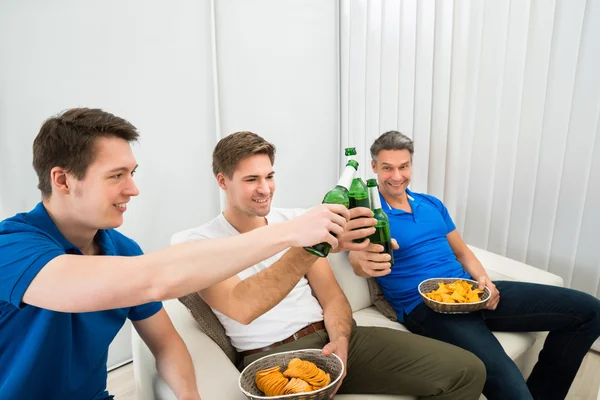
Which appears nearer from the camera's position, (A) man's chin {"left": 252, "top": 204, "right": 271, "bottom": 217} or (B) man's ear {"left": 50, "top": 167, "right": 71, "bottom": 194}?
(B) man's ear {"left": 50, "top": 167, "right": 71, "bottom": 194}

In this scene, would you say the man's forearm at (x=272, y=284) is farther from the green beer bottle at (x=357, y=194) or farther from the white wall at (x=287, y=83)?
the white wall at (x=287, y=83)

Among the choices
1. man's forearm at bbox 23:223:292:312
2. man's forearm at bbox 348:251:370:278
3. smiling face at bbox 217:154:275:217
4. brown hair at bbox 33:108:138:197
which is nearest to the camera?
man's forearm at bbox 23:223:292:312

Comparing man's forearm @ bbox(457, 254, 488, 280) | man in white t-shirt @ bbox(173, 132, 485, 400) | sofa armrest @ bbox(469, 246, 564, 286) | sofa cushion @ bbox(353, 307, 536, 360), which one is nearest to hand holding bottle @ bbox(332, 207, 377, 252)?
man in white t-shirt @ bbox(173, 132, 485, 400)

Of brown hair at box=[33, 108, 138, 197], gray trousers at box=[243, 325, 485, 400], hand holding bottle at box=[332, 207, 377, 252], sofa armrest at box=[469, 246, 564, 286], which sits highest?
brown hair at box=[33, 108, 138, 197]

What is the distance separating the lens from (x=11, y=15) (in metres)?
1.83

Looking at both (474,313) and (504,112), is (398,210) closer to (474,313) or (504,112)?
(474,313)

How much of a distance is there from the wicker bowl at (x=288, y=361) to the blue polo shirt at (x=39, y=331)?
1.25ft

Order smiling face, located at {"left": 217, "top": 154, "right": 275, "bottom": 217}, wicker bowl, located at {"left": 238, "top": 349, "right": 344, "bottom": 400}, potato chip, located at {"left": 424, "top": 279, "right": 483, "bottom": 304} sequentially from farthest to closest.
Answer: potato chip, located at {"left": 424, "top": 279, "right": 483, "bottom": 304} → smiling face, located at {"left": 217, "top": 154, "right": 275, "bottom": 217} → wicker bowl, located at {"left": 238, "top": 349, "right": 344, "bottom": 400}

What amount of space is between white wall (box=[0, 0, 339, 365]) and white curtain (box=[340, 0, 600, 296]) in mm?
533

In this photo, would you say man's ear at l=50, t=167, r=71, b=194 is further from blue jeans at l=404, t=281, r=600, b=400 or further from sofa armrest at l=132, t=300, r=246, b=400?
blue jeans at l=404, t=281, r=600, b=400

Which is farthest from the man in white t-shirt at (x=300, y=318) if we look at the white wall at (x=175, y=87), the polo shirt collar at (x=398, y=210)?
the white wall at (x=175, y=87)

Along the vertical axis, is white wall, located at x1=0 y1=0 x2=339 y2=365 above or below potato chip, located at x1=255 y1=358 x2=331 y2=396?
above

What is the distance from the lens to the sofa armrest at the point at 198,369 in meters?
1.19

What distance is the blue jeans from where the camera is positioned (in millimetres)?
1663
